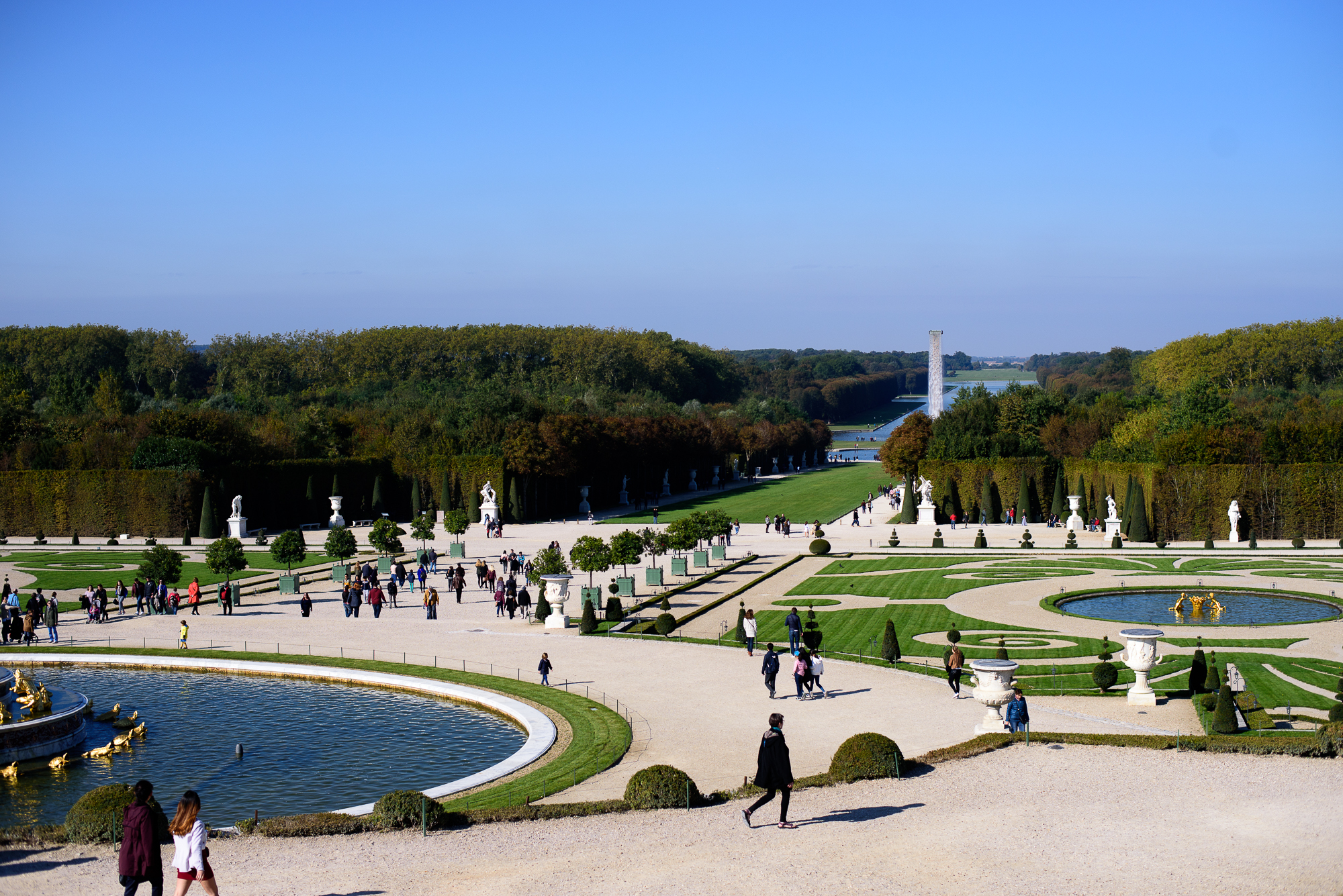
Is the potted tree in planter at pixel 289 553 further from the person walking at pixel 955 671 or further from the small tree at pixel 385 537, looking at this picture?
the person walking at pixel 955 671

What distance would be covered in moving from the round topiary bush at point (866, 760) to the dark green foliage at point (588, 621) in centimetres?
1614

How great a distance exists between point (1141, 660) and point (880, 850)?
1168 centimetres

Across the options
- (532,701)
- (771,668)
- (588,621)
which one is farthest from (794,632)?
(588,621)

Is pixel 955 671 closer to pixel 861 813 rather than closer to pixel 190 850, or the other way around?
pixel 861 813

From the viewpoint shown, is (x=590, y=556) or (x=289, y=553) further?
(x=289, y=553)

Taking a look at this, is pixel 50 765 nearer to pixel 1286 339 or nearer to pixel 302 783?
pixel 302 783

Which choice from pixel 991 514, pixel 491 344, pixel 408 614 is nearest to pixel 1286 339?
pixel 991 514

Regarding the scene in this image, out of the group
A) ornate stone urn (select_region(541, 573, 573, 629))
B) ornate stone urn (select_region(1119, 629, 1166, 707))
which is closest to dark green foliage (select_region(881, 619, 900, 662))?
ornate stone urn (select_region(1119, 629, 1166, 707))

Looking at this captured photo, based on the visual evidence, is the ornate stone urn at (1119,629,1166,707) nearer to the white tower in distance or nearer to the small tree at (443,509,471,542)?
the small tree at (443,509,471,542)

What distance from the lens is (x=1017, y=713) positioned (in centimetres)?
2038

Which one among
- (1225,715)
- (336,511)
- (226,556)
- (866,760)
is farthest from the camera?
(336,511)

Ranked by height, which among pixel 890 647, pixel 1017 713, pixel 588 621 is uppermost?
pixel 1017 713

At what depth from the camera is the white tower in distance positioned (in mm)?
165750

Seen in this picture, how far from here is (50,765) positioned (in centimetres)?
2139
